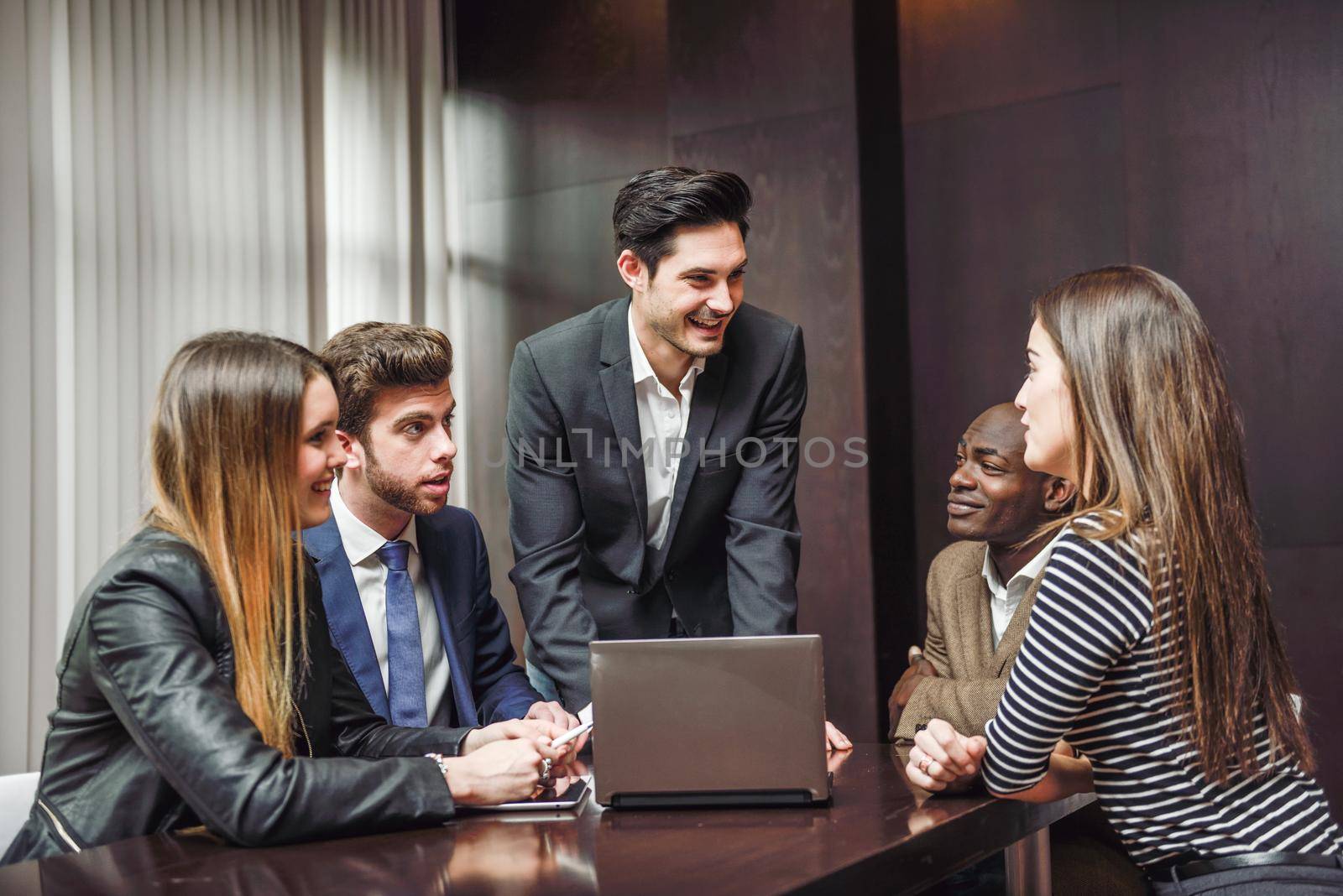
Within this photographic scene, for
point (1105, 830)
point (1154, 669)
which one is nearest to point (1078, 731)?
point (1154, 669)

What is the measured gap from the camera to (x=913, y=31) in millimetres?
4172

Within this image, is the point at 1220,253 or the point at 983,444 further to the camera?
the point at 1220,253

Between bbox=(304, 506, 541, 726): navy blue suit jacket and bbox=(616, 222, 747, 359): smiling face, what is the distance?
588 mm

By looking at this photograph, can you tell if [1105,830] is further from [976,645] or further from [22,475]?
[22,475]

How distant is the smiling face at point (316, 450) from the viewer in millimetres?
1618

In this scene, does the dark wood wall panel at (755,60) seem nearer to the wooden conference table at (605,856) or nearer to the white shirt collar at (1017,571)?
the white shirt collar at (1017,571)

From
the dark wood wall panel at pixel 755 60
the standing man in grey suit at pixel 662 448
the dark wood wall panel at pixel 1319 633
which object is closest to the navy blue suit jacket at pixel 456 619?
the standing man in grey suit at pixel 662 448

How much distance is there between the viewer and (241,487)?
1.54m

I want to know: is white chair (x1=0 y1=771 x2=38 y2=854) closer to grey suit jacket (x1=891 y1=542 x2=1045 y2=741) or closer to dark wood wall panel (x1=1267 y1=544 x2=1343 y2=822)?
grey suit jacket (x1=891 y1=542 x2=1045 y2=741)

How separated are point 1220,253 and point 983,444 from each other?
136cm

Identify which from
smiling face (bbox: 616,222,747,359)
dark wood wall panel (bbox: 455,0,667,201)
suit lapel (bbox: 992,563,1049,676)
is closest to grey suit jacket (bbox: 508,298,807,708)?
smiling face (bbox: 616,222,747,359)

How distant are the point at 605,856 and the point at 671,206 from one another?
1.55 metres

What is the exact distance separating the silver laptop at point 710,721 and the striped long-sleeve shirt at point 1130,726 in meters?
0.26

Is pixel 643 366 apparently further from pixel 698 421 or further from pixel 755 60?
pixel 755 60
